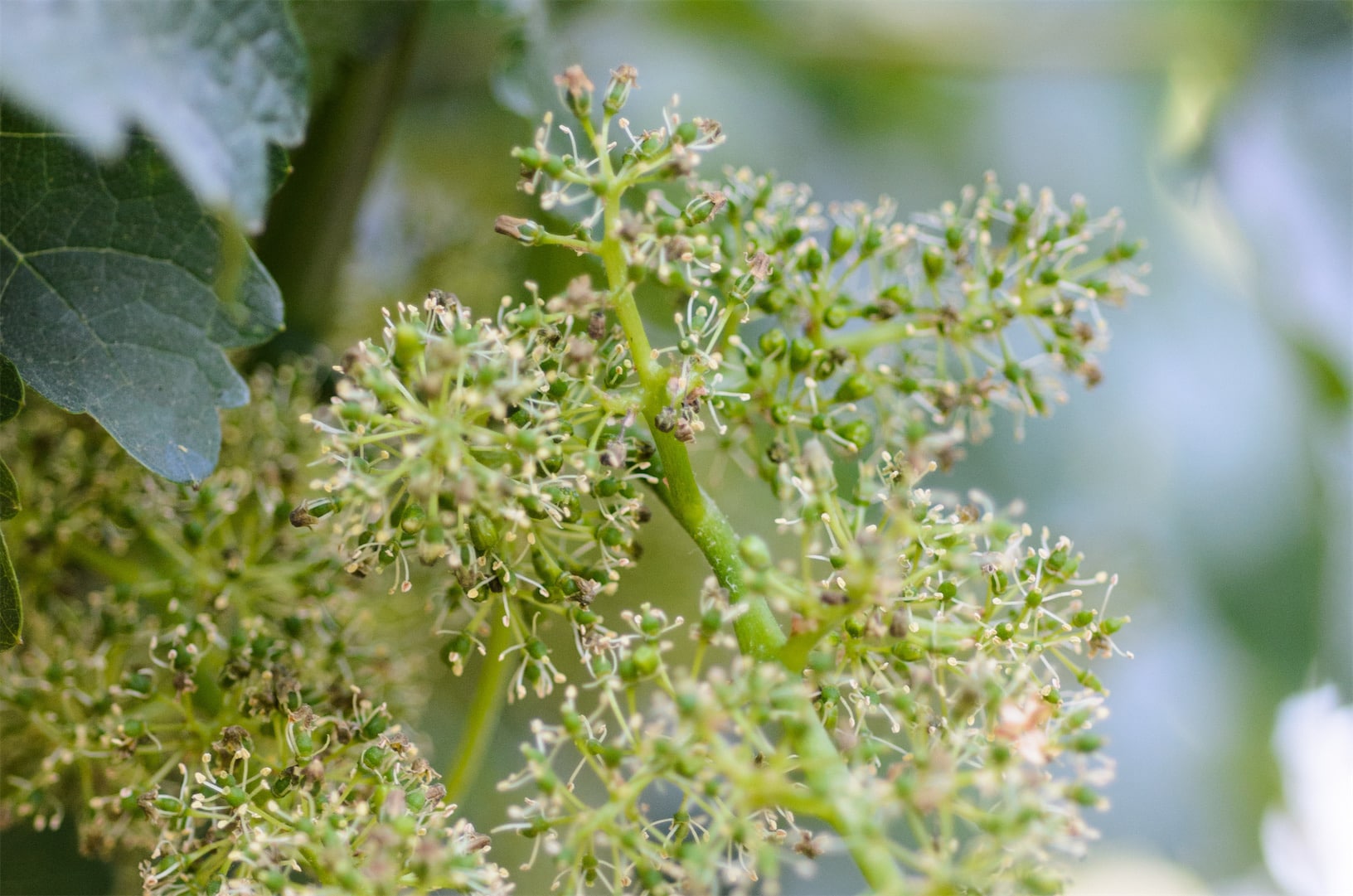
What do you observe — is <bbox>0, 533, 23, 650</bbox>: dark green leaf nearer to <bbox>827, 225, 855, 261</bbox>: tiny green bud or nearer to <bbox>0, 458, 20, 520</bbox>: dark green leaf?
<bbox>0, 458, 20, 520</bbox>: dark green leaf

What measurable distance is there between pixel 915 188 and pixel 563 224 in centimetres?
76

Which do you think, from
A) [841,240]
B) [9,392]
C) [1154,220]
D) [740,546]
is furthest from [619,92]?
[1154,220]

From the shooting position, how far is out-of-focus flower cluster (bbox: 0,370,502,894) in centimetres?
62

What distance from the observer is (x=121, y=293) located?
0.67 m

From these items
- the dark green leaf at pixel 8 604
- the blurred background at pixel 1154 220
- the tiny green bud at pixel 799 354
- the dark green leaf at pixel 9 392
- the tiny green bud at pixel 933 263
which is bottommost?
the dark green leaf at pixel 8 604

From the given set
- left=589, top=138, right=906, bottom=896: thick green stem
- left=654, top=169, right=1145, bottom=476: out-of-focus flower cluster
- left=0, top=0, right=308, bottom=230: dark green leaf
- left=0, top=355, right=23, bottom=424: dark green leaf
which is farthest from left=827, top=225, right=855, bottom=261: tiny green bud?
left=0, top=355, right=23, bottom=424: dark green leaf

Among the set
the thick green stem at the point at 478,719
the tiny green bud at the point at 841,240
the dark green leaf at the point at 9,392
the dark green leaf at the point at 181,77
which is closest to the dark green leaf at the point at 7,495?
the dark green leaf at the point at 9,392

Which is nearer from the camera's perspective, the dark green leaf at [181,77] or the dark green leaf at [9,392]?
the dark green leaf at [181,77]

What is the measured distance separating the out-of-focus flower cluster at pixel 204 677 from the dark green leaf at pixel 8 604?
0.08 meters

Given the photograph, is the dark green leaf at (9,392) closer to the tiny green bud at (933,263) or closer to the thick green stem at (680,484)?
the thick green stem at (680,484)

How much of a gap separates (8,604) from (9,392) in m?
0.13

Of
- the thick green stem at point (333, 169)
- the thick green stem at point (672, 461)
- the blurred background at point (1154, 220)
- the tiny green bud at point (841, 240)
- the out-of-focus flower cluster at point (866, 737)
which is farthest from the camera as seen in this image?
the blurred background at point (1154, 220)

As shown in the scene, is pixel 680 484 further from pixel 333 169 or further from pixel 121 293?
pixel 333 169

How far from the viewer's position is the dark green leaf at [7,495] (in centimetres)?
66
